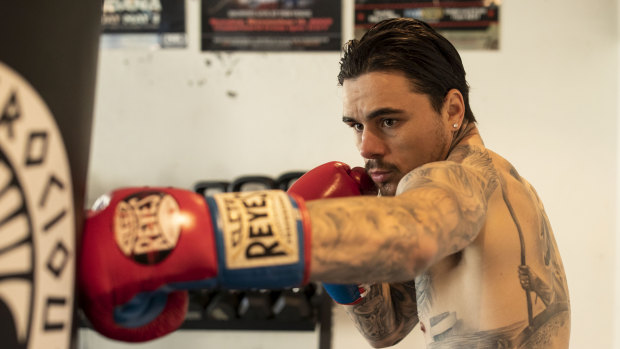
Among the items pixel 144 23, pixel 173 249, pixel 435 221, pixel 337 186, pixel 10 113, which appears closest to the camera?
pixel 10 113

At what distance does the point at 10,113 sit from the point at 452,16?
8.23ft

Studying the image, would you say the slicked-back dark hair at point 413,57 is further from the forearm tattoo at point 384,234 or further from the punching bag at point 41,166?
the punching bag at point 41,166

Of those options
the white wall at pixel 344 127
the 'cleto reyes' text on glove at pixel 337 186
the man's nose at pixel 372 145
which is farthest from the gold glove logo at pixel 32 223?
the white wall at pixel 344 127

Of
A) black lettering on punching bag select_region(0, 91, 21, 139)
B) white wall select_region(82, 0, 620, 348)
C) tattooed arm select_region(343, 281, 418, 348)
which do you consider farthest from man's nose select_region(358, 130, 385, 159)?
white wall select_region(82, 0, 620, 348)

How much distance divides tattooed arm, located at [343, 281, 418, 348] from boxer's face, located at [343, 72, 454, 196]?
1.01 ft

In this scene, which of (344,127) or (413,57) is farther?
(344,127)

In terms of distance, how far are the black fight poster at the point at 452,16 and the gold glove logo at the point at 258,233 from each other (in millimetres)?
2208

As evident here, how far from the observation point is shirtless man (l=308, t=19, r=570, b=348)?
715 millimetres

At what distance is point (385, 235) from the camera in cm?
70

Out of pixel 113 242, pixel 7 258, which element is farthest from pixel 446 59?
pixel 7 258

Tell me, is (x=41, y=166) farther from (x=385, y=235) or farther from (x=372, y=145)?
(x=372, y=145)

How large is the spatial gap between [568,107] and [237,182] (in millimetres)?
1474

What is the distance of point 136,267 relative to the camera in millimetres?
614

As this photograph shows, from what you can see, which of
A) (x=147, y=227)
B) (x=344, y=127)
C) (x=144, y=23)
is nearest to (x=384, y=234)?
(x=147, y=227)
